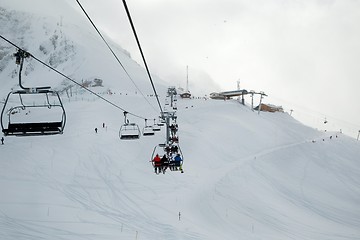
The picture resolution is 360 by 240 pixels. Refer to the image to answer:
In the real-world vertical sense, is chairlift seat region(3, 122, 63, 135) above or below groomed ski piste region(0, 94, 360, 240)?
above

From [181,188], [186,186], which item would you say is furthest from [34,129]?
[186,186]

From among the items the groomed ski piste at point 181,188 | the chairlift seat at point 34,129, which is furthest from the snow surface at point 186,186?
the chairlift seat at point 34,129

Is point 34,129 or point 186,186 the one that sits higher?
point 34,129

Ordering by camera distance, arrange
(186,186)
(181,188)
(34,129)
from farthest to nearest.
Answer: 1. (186,186)
2. (181,188)
3. (34,129)

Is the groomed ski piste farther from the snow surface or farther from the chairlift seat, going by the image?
the chairlift seat

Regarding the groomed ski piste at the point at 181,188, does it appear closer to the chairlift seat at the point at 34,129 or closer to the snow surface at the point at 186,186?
the snow surface at the point at 186,186

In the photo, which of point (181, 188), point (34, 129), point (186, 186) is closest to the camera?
point (34, 129)

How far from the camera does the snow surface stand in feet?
63.5

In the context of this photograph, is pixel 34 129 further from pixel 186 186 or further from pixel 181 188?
pixel 186 186

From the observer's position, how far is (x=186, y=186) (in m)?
26.8

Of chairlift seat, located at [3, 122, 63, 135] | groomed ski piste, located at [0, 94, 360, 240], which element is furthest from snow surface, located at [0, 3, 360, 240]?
chairlift seat, located at [3, 122, 63, 135]

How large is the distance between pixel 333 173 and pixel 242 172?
1260cm

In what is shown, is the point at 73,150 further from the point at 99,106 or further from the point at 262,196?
the point at 99,106

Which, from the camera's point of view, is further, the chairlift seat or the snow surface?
the snow surface
